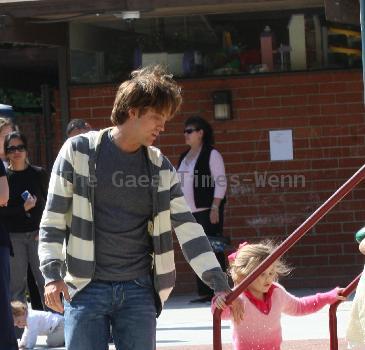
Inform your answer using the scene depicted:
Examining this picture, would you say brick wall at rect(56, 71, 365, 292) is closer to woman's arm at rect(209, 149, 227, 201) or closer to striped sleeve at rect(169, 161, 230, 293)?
woman's arm at rect(209, 149, 227, 201)

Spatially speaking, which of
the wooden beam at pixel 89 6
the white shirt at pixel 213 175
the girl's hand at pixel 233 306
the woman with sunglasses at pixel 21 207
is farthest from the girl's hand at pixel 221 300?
the white shirt at pixel 213 175

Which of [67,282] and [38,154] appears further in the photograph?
[38,154]

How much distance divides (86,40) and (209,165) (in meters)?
2.12

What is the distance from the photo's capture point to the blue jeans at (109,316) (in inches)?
172

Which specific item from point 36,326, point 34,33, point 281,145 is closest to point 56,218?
point 36,326

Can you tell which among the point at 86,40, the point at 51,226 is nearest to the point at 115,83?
the point at 86,40

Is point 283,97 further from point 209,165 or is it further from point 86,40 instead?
point 86,40

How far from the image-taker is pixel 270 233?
11.0 m

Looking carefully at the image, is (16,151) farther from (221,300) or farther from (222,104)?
(221,300)

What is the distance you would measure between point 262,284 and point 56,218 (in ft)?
4.83

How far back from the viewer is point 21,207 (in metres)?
8.26

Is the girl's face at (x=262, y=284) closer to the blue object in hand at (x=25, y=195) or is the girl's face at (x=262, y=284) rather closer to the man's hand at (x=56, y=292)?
the man's hand at (x=56, y=292)

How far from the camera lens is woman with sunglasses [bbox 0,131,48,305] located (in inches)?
327

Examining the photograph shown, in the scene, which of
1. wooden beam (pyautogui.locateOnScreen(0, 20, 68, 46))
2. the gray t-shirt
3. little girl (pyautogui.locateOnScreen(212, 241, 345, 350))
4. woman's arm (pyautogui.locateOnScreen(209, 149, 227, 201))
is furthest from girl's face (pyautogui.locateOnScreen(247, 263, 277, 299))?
wooden beam (pyautogui.locateOnScreen(0, 20, 68, 46))
